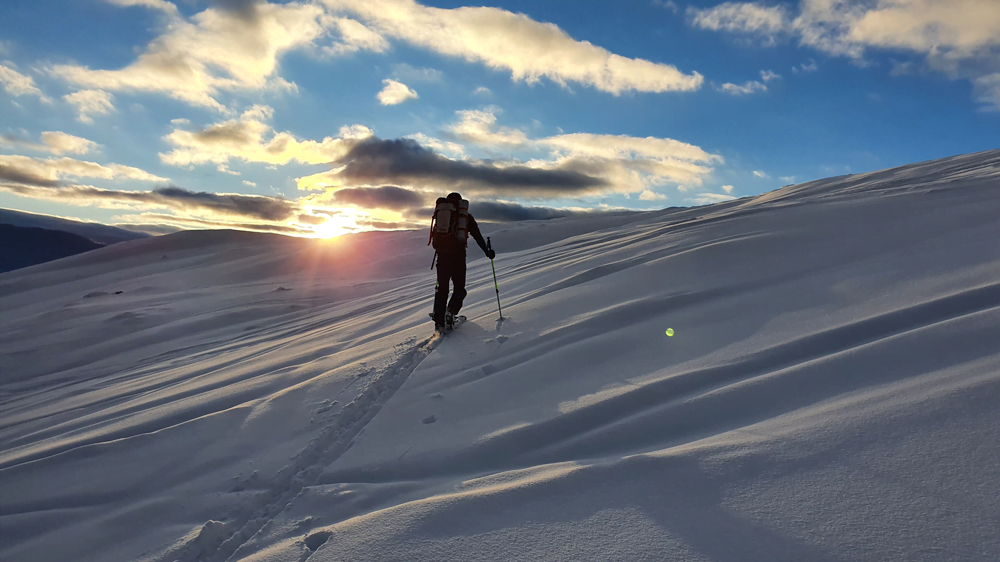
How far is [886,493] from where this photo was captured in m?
1.99

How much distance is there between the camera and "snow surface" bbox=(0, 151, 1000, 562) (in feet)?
6.74

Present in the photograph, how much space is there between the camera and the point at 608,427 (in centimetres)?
305

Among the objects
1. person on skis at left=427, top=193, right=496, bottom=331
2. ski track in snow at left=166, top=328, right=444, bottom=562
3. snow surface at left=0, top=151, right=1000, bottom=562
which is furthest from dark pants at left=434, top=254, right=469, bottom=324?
ski track in snow at left=166, top=328, right=444, bottom=562

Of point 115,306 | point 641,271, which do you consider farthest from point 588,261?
point 115,306

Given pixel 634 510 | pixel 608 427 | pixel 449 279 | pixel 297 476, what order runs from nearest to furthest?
pixel 634 510
pixel 608 427
pixel 297 476
pixel 449 279

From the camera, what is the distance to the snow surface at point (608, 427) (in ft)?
6.74

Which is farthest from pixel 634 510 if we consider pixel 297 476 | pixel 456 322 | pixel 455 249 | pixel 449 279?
pixel 455 249

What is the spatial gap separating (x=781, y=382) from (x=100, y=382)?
31.8 feet

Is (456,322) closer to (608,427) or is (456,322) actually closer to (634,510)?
(608,427)

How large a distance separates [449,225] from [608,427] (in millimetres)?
3936

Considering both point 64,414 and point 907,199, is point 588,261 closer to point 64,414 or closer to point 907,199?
point 907,199

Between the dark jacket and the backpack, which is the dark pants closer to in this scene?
the dark jacket

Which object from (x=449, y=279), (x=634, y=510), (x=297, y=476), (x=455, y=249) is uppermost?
(x=455, y=249)

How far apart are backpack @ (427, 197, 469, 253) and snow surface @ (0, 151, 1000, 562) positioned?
1.11 m
